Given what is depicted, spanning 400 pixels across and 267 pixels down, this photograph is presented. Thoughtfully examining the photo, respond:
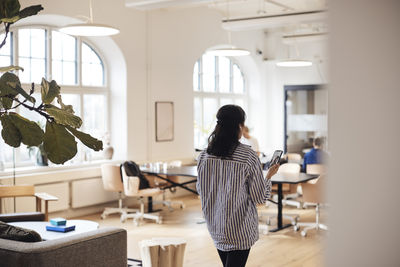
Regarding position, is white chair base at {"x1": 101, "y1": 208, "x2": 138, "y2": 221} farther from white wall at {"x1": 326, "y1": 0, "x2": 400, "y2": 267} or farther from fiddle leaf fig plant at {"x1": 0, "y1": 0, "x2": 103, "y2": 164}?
white wall at {"x1": 326, "y1": 0, "x2": 400, "y2": 267}

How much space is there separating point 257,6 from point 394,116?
10.9 meters

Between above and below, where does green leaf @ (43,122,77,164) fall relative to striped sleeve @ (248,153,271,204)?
above

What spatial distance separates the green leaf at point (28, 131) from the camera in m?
1.83

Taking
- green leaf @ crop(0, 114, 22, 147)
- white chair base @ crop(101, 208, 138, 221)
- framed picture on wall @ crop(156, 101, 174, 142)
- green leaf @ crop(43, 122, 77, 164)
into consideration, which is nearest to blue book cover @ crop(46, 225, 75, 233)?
white chair base @ crop(101, 208, 138, 221)

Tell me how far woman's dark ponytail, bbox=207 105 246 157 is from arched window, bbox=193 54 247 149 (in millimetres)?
8614

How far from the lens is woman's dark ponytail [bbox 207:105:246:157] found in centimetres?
312

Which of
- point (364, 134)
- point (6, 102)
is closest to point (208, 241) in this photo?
point (6, 102)

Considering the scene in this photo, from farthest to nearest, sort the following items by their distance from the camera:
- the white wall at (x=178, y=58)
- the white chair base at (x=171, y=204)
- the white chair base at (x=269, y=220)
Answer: the white wall at (x=178, y=58), the white chair base at (x=171, y=204), the white chair base at (x=269, y=220)

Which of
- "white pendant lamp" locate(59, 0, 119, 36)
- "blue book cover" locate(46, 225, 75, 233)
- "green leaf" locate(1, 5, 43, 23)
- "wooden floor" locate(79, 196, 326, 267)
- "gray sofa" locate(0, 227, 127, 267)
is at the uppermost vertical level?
"white pendant lamp" locate(59, 0, 119, 36)

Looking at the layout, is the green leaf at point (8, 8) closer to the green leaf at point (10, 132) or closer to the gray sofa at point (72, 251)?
the green leaf at point (10, 132)

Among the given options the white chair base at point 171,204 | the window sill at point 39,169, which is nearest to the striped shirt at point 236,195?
the window sill at point 39,169

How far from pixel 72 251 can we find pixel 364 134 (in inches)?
135

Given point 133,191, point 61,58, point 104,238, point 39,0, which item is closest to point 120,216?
point 133,191

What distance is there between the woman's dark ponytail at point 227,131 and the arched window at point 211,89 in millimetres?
8614
